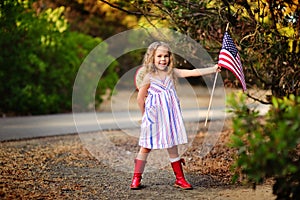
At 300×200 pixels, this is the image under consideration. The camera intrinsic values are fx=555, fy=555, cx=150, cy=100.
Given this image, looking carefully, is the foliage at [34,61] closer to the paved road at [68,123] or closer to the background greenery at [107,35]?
the background greenery at [107,35]

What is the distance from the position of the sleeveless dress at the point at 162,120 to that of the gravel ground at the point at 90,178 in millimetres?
467

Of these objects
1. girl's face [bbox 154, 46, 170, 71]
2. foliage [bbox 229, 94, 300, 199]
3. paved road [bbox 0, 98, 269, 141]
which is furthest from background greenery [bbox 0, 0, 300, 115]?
foliage [bbox 229, 94, 300, 199]

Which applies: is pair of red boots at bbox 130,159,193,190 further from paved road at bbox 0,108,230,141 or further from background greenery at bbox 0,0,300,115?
paved road at bbox 0,108,230,141

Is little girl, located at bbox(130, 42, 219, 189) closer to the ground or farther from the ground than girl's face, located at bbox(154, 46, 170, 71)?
closer to the ground

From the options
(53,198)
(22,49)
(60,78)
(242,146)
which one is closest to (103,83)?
(60,78)

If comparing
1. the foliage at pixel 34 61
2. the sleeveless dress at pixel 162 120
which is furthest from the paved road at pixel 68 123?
the sleeveless dress at pixel 162 120

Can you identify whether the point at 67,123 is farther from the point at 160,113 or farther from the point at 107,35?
the point at 107,35

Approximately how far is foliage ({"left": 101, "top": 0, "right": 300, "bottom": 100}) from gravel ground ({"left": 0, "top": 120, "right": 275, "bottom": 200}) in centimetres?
A: 121

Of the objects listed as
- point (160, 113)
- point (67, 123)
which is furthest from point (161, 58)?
point (67, 123)

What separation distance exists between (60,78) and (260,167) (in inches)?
365

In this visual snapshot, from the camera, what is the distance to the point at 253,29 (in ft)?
21.7

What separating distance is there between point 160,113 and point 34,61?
6.88 m

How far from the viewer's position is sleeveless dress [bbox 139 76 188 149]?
5281 millimetres

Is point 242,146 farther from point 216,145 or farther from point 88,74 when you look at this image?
point 88,74
